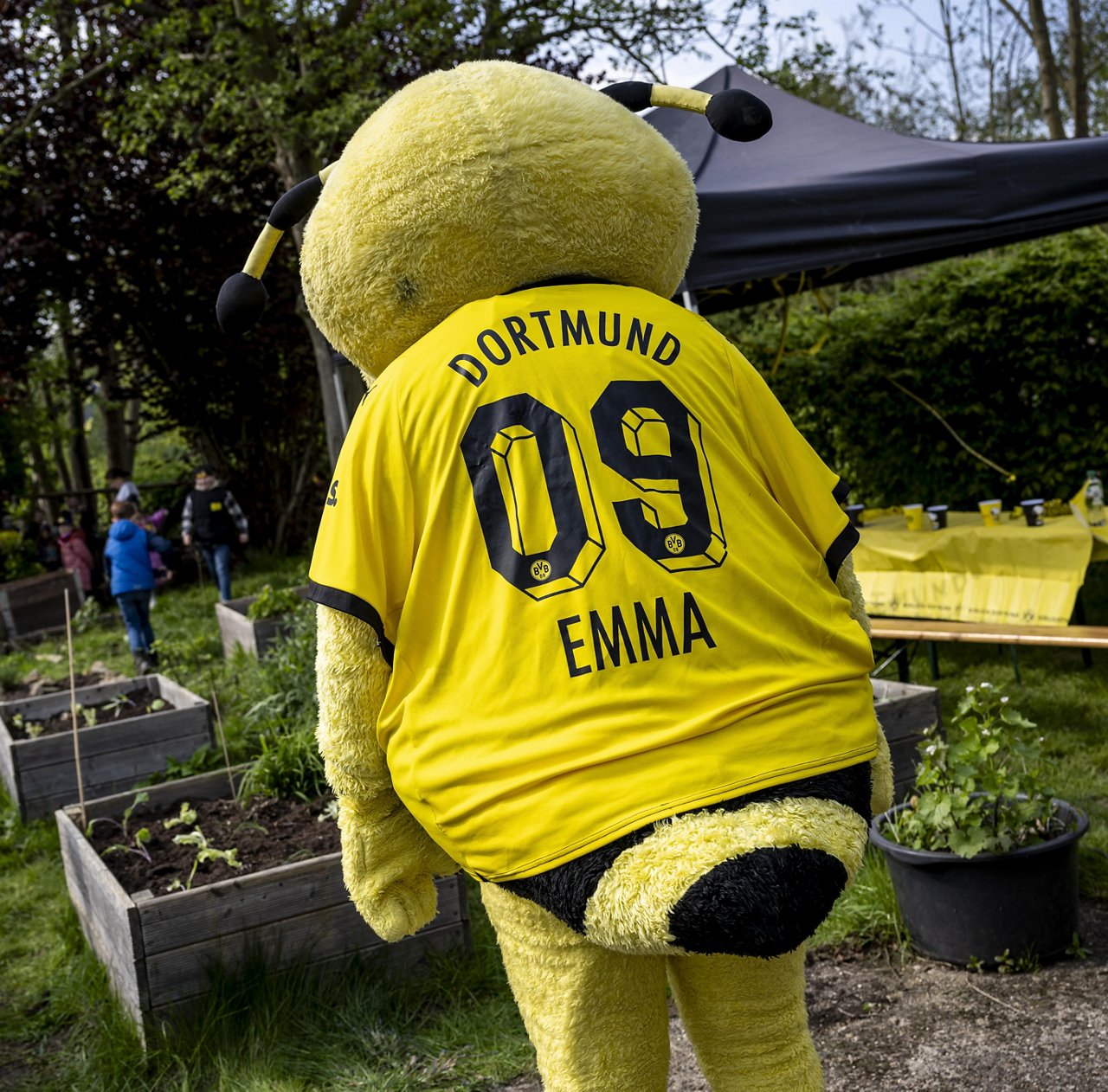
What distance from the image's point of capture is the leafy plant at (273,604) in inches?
305

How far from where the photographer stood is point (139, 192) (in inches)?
547

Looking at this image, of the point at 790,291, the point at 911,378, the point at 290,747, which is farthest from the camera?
the point at 790,291

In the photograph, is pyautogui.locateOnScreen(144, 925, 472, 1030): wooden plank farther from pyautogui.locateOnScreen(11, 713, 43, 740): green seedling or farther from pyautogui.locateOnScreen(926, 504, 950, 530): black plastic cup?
pyautogui.locateOnScreen(926, 504, 950, 530): black plastic cup

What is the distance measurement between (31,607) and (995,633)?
384 inches

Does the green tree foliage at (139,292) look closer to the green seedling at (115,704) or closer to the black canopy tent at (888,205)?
the green seedling at (115,704)

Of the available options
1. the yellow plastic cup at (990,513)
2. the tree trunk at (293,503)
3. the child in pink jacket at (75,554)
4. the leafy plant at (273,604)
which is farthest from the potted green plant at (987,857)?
the tree trunk at (293,503)

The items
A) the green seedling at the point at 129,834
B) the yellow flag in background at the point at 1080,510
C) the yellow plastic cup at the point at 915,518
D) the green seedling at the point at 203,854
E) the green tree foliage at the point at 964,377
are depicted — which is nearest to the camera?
the green seedling at the point at 203,854

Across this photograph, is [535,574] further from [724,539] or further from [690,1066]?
[690,1066]

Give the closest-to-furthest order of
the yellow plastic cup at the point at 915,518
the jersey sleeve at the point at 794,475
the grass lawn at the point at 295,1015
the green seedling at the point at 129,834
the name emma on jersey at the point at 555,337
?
the name emma on jersey at the point at 555,337, the jersey sleeve at the point at 794,475, the grass lawn at the point at 295,1015, the green seedling at the point at 129,834, the yellow plastic cup at the point at 915,518

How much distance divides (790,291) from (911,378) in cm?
131

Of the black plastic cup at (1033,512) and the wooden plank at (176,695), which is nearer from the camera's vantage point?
the wooden plank at (176,695)

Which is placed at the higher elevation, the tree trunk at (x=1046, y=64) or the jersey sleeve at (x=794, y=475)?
the tree trunk at (x=1046, y=64)

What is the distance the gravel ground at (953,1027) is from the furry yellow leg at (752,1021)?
1150 millimetres

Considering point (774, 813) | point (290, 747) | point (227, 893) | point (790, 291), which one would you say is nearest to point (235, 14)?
point (790, 291)
